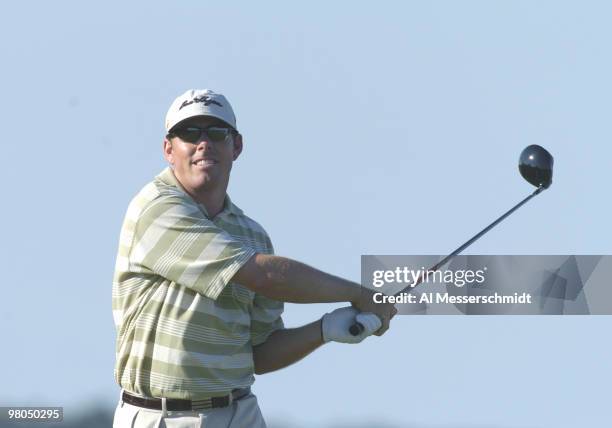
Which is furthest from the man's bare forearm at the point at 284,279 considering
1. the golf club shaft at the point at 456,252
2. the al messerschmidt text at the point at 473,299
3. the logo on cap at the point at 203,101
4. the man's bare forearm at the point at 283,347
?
the al messerschmidt text at the point at 473,299

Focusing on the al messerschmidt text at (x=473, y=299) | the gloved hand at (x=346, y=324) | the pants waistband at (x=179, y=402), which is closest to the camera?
the pants waistband at (x=179, y=402)

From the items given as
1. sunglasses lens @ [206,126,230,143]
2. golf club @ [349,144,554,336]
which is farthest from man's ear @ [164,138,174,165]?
golf club @ [349,144,554,336]

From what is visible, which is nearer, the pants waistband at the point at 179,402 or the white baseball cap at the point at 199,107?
the pants waistband at the point at 179,402

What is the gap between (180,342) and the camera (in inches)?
265

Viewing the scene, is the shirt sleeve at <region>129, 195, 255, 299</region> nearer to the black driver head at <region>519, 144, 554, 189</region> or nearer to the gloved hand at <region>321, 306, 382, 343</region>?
the gloved hand at <region>321, 306, 382, 343</region>

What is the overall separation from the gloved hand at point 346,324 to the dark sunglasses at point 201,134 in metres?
1.01

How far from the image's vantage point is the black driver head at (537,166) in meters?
8.13

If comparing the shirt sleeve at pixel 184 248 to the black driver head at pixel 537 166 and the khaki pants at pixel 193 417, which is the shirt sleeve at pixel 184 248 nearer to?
the khaki pants at pixel 193 417

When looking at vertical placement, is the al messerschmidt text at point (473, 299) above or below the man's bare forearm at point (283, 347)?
above

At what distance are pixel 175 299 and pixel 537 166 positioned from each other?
2398 mm

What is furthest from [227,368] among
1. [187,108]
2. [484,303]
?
[484,303]

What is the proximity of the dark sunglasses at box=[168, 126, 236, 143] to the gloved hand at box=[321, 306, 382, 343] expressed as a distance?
1014mm

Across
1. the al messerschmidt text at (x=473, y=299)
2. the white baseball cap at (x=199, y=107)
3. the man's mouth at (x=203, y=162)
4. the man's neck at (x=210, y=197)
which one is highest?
the white baseball cap at (x=199, y=107)

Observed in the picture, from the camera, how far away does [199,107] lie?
280 inches
